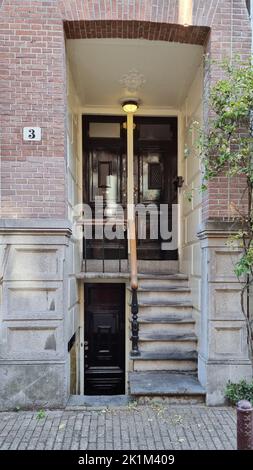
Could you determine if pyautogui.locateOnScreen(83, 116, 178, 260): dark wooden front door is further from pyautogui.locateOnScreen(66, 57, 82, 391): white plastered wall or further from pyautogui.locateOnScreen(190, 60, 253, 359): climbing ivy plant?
pyautogui.locateOnScreen(190, 60, 253, 359): climbing ivy plant

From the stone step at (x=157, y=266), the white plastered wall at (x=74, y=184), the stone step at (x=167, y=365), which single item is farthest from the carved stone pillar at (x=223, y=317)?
the stone step at (x=157, y=266)

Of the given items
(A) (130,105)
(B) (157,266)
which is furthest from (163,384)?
(A) (130,105)

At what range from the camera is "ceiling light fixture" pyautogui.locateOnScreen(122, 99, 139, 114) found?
6.19 metres

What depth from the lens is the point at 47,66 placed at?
4207mm

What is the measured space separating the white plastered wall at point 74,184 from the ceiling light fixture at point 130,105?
764 mm

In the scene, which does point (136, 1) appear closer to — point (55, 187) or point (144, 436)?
point (55, 187)

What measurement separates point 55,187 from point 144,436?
2.66 m

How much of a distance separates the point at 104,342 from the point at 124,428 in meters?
2.50

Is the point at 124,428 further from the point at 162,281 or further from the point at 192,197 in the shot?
the point at 192,197

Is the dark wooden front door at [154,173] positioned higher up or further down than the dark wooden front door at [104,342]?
higher up

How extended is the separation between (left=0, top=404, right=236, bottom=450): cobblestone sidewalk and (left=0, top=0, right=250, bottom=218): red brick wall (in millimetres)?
2112

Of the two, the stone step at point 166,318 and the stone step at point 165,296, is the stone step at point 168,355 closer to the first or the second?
the stone step at point 166,318

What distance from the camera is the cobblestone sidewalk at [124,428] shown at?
3.34 m

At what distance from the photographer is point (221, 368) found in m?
4.22
